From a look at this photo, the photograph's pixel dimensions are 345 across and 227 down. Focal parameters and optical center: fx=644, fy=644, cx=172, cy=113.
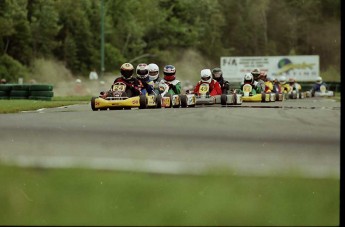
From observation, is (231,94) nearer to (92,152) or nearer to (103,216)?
(92,152)

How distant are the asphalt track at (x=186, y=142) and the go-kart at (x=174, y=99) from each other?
1329mm

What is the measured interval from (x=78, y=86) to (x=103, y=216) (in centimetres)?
148

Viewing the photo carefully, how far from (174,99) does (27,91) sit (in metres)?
1.49

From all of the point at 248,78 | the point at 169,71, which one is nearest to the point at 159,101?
the point at 248,78

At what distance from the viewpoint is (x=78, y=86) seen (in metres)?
3.83

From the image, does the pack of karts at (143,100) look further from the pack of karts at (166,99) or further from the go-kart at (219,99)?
Answer: the go-kart at (219,99)

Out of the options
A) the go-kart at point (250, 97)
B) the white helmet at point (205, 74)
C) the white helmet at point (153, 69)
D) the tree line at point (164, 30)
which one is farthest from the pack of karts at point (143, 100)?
the tree line at point (164, 30)

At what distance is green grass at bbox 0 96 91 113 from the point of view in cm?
471

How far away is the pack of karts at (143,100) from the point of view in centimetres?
562

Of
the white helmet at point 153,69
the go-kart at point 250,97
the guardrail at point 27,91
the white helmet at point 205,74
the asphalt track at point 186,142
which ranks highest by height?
the white helmet at point 153,69

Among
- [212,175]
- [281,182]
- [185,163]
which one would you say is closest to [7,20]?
[185,163]

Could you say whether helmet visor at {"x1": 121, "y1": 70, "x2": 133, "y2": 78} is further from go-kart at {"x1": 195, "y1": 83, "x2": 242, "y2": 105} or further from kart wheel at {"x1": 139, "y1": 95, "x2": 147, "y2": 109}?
go-kart at {"x1": 195, "y1": 83, "x2": 242, "y2": 105}

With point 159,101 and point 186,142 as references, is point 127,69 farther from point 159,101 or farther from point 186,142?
point 159,101

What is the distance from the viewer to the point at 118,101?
248 inches
